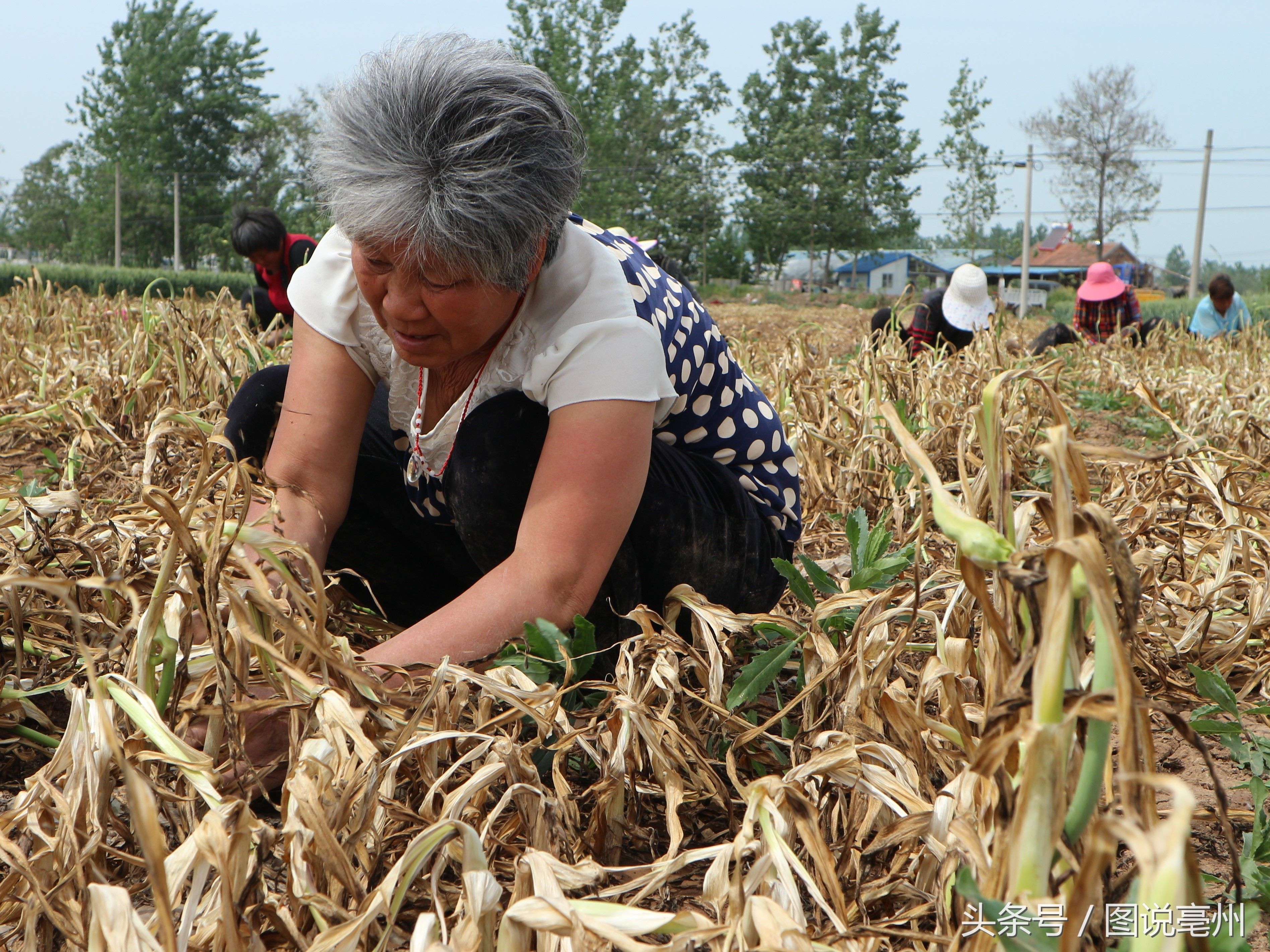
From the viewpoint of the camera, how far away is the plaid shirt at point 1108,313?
674 centimetres

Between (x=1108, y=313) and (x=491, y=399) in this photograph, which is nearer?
(x=491, y=399)

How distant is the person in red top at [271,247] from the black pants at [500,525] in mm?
3213

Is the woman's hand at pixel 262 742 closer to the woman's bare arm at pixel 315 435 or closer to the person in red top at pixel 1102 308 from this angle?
the woman's bare arm at pixel 315 435

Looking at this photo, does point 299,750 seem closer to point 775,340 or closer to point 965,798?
point 965,798

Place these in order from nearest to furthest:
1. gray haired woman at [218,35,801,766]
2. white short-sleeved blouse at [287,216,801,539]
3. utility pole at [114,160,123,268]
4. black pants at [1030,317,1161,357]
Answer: gray haired woman at [218,35,801,766]
white short-sleeved blouse at [287,216,801,539]
black pants at [1030,317,1161,357]
utility pole at [114,160,123,268]

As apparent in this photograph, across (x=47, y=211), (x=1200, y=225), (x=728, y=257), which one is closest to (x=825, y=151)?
(x=728, y=257)

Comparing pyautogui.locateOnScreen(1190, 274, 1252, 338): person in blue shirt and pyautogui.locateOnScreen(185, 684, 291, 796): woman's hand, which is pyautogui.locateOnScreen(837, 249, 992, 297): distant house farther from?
pyautogui.locateOnScreen(185, 684, 291, 796): woman's hand

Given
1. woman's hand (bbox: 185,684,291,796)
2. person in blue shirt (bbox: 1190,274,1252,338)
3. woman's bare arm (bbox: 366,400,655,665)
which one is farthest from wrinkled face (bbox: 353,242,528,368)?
person in blue shirt (bbox: 1190,274,1252,338)

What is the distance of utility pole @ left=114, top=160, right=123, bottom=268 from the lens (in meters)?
33.7

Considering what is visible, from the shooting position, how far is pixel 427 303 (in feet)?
3.85

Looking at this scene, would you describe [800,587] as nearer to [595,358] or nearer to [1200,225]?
[595,358]

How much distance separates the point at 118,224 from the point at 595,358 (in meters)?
37.2

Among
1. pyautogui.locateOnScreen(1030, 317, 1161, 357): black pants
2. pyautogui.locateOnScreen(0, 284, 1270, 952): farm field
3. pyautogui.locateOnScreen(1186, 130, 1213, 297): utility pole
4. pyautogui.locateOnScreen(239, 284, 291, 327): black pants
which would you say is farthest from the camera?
pyautogui.locateOnScreen(1186, 130, 1213, 297): utility pole

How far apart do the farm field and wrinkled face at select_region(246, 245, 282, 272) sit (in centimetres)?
327
